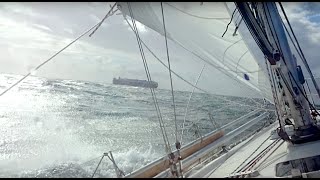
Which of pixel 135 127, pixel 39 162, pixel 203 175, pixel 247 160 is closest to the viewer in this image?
pixel 203 175

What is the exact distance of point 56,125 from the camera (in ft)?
75.9

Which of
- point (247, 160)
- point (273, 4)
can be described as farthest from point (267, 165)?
point (273, 4)

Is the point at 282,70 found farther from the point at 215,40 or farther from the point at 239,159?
the point at 215,40

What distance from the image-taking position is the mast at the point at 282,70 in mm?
5383

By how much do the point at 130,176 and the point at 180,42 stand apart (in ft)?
13.6

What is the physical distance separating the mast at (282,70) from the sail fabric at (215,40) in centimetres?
170

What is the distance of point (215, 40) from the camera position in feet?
25.9

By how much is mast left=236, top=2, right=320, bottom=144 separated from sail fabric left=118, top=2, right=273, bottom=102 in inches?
67.1

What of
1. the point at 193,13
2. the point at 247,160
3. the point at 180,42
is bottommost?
the point at 247,160

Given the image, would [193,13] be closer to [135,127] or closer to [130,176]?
[130,176]

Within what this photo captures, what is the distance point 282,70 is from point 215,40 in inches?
103

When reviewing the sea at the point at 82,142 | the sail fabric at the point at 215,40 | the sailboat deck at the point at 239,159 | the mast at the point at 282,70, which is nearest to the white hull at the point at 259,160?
the sailboat deck at the point at 239,159

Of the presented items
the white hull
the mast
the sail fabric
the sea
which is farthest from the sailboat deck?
the sail fabric

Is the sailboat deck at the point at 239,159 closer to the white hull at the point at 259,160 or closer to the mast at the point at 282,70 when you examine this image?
the white hull at the point at 259,160
